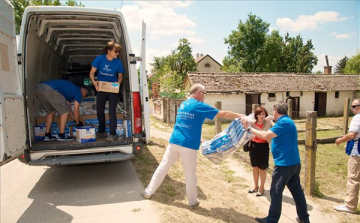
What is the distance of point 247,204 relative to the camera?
4570 millimetres

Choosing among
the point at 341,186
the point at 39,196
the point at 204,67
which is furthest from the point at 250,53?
the point at 39,196

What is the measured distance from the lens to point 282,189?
11.9 feet

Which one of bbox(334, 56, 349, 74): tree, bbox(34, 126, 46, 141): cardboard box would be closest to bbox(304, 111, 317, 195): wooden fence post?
bbox(34, 126, 46, 141): cardboard box

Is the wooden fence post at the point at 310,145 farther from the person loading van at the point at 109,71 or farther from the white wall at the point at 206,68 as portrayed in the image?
the white wall at the point at 206,68

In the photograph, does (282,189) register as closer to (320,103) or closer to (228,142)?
(228,142)

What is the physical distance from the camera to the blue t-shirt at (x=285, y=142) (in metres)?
3.56

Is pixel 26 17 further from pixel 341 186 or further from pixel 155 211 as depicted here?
pixel 341 186

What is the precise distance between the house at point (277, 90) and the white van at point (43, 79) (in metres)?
15.7

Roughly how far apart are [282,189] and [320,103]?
1013 inches

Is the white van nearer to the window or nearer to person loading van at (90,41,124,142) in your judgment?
person loading van at (90,41,124,142)

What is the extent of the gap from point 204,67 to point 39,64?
46664 millimetres

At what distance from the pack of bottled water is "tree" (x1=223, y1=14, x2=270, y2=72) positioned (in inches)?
1600

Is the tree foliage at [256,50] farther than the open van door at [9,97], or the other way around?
the tree foliage at [256,50]

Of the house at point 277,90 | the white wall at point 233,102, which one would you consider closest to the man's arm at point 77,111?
the house at point 277,90
